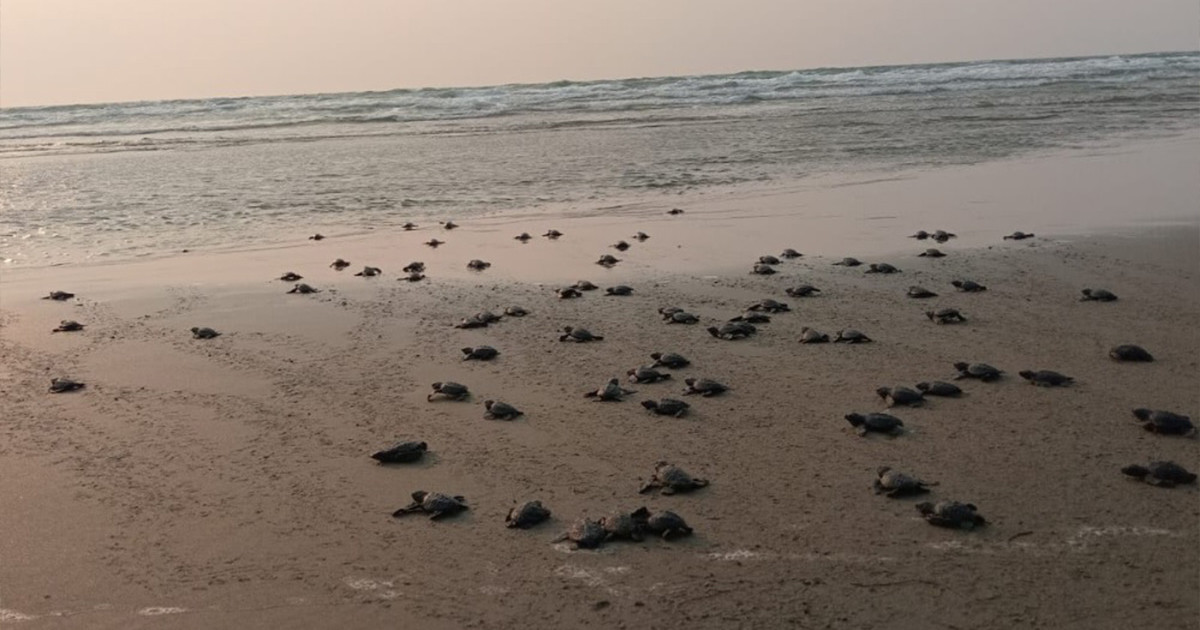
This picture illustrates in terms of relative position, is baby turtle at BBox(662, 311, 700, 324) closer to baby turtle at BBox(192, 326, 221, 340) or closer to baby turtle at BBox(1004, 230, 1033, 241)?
baby turtle at BBox(192, 326, 221, 340)

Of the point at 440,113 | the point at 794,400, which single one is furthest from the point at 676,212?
the point at 440,113

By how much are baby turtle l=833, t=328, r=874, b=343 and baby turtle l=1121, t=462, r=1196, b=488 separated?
10.9ft

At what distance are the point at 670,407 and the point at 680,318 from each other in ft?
8.54

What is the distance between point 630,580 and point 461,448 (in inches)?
91.8

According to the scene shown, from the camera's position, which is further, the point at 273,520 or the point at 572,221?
the point at 572,221

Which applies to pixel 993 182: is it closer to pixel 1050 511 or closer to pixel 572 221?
pixel 572 221

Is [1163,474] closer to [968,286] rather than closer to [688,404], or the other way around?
[688,404]

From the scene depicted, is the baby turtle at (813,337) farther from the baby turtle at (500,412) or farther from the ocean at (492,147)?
the ocean at (492,147)

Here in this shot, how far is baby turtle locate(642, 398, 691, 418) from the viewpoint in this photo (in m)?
7.74

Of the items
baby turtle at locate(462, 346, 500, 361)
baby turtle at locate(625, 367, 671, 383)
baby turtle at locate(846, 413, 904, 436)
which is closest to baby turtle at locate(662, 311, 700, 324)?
baby turtle at locate(625, 367, 671, 383)

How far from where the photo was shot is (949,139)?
25.5 m

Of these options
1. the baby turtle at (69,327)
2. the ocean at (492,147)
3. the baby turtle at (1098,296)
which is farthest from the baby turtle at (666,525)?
the ocean at (492,147)

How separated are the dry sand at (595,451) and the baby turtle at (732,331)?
150 mm

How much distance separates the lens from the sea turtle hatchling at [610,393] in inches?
318
